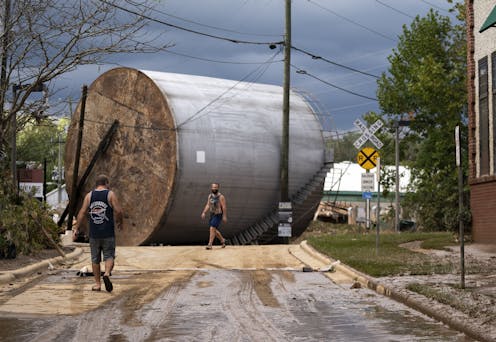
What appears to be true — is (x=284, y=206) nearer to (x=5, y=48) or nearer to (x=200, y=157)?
(x=200, y=157)

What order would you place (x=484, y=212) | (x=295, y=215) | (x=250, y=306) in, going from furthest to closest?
(x=295, y=215)
(x=484, y=212)
(x=250, y=306)

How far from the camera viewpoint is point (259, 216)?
36969 mm

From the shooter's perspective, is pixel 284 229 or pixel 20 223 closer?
pixel 20 223

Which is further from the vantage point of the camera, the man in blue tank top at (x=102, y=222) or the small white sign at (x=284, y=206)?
the small white sign at (x=284, y=206)

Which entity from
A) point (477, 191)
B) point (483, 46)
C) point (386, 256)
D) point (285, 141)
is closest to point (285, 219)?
point (285, 141)

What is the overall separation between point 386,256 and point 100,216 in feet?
24.2

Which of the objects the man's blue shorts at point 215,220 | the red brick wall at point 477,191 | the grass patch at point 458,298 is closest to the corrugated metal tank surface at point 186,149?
the man's blue shorts at point 215,220

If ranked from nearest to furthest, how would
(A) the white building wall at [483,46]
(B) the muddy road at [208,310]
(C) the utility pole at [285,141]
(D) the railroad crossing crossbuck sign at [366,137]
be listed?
(B) the muddy road at [208,310]
(D) the railroad crossing crossbuck sign at [366,137]
(A) the white building wall at [483,46]
(C) the utility pole at [285,141]

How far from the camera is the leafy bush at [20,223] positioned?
60.8 ft

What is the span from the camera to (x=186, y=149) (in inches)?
1303

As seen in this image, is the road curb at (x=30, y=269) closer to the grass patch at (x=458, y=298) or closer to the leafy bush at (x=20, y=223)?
the leafy bush at (x=20, y=223)

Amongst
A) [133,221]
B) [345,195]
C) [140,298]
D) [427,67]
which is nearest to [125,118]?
[133,221]

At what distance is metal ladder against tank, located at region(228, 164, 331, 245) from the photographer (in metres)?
37.0

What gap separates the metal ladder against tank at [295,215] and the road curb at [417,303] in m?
19.1
